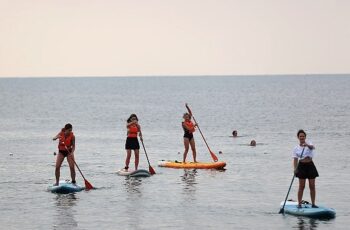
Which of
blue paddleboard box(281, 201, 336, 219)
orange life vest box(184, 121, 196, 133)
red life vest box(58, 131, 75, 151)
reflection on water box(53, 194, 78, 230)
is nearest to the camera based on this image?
reflection on water box(53, 194, 78, 230)

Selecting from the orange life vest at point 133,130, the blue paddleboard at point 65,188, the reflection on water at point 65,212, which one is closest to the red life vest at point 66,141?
the blue paddleboard at point 65,188

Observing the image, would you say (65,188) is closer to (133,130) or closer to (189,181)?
(133,130)

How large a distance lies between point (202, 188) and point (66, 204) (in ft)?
16.3

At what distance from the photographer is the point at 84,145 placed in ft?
163

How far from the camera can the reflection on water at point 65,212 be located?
22.3 metres

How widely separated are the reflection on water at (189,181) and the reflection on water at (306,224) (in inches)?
191

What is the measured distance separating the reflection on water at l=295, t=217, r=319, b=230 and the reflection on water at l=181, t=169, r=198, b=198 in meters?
4.85

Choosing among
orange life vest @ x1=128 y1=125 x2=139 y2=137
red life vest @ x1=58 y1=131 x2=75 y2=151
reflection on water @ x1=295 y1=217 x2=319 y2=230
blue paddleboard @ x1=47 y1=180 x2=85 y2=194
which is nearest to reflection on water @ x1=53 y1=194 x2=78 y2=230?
blue paddleboard @ x1=47 y1=180 x2=85 y2=194

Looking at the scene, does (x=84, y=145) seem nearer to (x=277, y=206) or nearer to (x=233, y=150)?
(x=233, y=150)

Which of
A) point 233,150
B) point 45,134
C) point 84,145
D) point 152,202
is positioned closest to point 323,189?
point 152,202

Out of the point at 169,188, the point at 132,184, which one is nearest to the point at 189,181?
the point at 169,188

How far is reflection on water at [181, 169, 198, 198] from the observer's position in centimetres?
2789

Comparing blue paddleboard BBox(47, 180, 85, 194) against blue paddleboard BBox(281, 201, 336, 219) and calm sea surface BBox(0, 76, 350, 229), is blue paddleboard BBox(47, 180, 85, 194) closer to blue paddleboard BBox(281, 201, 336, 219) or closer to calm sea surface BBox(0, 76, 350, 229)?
calm sea surface BBox(0, 76, 350, 229)

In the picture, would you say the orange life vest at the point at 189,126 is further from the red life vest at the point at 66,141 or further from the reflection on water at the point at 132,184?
the red life vest at the point at 66,141
